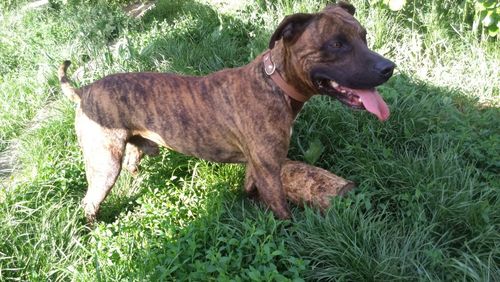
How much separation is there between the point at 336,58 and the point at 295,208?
1200mm

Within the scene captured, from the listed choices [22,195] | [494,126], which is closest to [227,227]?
[22,195]

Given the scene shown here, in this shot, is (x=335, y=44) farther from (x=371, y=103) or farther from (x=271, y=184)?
(x=271, y=184)

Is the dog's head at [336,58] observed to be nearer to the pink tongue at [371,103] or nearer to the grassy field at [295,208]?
the pink tongue at [371,103]

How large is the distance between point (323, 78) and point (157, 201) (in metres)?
1.65

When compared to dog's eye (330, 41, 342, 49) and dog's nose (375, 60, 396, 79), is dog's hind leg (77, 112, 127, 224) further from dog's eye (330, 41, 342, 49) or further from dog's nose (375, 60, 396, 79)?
dog's nose (375, 60, 396, 79)

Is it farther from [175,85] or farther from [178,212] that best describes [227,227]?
[175,85]

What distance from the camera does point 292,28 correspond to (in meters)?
2.49

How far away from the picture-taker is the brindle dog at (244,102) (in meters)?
2.44

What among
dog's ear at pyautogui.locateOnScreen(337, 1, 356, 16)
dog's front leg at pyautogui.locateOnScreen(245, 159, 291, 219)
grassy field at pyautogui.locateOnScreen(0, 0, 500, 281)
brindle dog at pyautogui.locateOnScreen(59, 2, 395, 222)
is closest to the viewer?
brindle dog at pyautogui.locateOnScreen(59, 2, 395, 222)

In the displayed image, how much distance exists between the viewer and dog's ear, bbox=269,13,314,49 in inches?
95.6

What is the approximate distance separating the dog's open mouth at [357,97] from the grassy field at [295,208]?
64cm

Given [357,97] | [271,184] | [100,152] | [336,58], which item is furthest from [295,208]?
[100,152]

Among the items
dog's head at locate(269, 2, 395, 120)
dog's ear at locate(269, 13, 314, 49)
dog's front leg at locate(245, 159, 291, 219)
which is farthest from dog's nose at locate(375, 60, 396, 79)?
dog's front leg at locate(245, 159, 291, 219)

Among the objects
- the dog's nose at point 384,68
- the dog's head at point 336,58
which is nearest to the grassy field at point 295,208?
the dog's head at point 336,58
